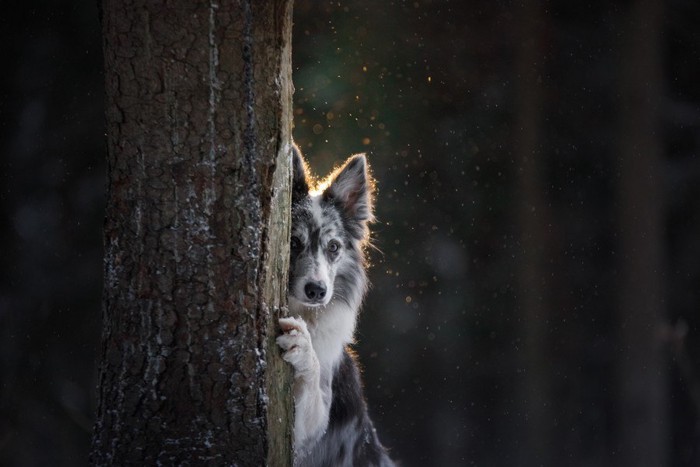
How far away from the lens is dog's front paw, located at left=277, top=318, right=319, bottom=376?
3014 millimetres

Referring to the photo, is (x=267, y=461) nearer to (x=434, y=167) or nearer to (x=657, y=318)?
(x=434, y=167)

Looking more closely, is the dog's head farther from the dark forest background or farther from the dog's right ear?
the dark forest background

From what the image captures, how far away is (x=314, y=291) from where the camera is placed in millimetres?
3723

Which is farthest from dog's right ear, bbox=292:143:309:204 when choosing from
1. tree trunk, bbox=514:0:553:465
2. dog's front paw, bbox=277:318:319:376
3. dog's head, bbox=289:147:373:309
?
tree trunk, bbox=514:0:553:465

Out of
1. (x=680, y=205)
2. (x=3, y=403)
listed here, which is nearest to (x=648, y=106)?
(x=680, y=205)

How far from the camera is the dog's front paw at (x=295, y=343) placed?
9.89ft

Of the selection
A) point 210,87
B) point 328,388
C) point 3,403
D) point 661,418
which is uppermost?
point 210,87

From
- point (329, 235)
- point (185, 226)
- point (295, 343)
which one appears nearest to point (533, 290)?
point (329, 235)

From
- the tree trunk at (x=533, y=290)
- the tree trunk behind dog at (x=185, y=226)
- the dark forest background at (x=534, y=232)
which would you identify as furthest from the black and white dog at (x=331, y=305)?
the tree trunk at (x=533, y=290)

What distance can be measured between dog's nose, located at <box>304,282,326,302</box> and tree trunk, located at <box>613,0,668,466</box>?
5.46 metres

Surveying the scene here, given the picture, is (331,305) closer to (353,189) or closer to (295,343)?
(353,189)

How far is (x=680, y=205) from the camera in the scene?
8539 mm

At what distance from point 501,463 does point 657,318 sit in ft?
7.18

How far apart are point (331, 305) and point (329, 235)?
350mm
